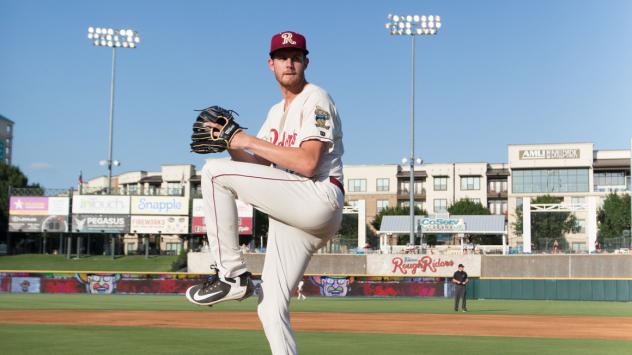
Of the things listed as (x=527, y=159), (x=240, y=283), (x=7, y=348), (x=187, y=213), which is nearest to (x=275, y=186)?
(x=240, y=283)

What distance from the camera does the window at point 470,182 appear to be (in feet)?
285

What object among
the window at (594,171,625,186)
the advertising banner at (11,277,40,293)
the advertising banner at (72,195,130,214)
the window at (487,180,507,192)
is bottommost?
the advertising banner at (11,277,40,293)

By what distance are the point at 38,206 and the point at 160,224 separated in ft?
33.7

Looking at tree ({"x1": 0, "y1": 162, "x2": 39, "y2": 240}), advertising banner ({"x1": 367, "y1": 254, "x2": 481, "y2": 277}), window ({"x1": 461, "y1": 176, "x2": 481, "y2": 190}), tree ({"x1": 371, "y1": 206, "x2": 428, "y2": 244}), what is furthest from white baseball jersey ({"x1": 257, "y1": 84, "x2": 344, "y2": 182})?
window ({"x1": 461, "y1": 176, "x2": 481, "y2": 190})

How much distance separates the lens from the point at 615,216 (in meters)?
70.1

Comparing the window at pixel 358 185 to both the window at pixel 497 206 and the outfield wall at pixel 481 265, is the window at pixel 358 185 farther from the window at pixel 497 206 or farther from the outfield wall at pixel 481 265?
the outfield wall at pixel 481 265

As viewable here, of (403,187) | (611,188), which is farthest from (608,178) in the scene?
(403,187)

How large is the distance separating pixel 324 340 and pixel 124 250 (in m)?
83.0

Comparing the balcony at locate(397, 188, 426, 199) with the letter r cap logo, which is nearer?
the letter r cap logo

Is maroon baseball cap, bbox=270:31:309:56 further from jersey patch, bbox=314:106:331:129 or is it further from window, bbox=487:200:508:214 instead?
window, bbox=487:200:508:214

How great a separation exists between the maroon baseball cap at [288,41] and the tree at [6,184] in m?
75.3

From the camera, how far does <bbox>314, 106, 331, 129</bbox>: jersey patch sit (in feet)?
13.8

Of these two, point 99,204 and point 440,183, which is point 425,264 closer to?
point 99,204

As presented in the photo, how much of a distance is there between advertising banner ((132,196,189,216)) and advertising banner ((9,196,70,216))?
5.77m
